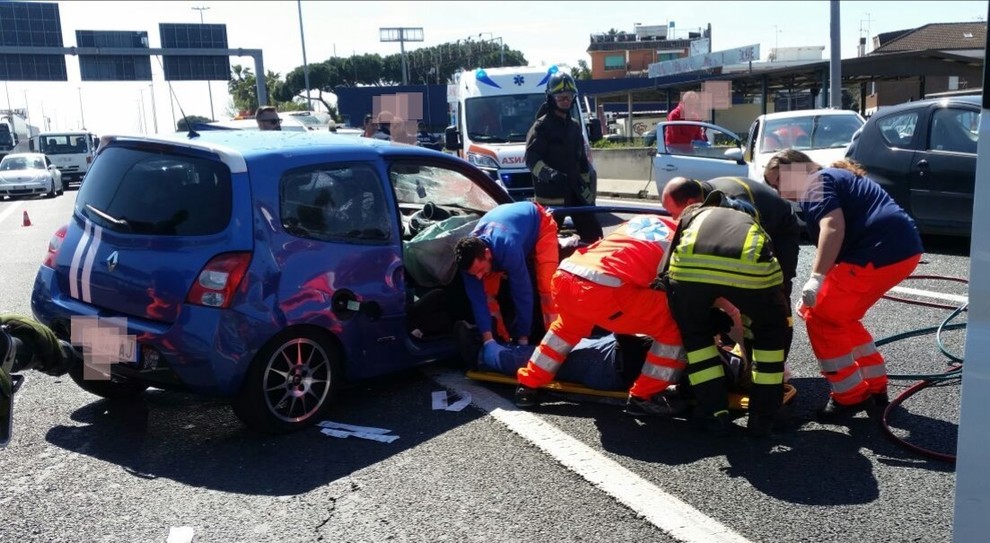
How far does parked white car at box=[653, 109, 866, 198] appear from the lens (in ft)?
41.1

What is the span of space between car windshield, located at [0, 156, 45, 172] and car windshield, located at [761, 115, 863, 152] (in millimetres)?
23028

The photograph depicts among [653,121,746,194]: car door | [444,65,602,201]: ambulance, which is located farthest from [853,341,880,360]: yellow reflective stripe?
[444,65,602,201]: ambulance

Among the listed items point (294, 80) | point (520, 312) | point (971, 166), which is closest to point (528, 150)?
point (520, 312)

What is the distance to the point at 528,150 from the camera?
30.4 feet

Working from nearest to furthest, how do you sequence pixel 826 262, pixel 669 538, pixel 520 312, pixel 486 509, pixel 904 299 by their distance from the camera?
pixel 669 538 → pixel 486 509 → pixel 826 262 → pixel 520 312 → pixel 904 299

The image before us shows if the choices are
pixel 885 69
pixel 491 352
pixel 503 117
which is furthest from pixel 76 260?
pixel 885 69

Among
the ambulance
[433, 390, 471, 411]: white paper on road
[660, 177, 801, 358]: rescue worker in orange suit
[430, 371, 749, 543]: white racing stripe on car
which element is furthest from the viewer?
the ambulance

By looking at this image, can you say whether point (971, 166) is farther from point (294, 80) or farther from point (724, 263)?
point (294, 80)

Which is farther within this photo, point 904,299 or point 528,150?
point 528,150

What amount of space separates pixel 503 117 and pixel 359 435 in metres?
10.1

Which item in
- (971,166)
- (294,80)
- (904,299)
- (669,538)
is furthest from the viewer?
(294,80)

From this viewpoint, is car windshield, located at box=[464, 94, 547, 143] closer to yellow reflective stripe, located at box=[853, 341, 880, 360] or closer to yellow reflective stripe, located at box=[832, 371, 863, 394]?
yellow reflective stripe, located at box=[853, 341, 880, 360]

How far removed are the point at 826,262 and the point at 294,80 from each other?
91.7m

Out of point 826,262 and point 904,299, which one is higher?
point 826,262
